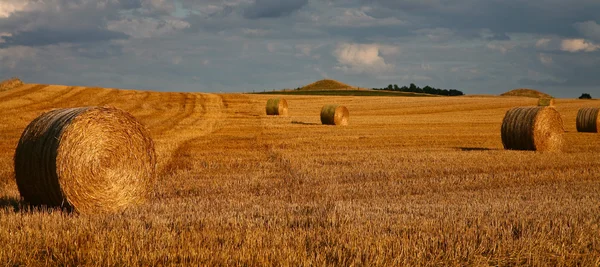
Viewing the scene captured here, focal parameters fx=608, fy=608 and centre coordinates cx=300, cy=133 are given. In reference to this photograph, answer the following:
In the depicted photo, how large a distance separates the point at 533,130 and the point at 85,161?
13.2 metres

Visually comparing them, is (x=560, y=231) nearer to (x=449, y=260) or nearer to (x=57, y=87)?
(x=449, y=260)

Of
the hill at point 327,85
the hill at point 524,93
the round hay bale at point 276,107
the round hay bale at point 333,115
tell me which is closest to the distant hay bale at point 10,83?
the round hay bale at point 276,107

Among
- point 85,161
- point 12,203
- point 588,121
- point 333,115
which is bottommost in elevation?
point 12,203

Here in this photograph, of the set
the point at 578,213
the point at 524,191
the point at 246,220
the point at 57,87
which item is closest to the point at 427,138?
the point at 524,191

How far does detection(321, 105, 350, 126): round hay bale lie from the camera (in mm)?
27922

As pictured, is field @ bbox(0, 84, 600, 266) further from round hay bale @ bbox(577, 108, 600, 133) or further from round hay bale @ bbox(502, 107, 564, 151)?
round hay bale @ bbox(577, 108, 600, 133)

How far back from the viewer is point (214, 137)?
20.9 metres

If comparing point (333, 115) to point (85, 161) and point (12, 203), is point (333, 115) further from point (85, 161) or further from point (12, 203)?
point (12, 203)

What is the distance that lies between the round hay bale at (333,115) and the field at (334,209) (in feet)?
19.7

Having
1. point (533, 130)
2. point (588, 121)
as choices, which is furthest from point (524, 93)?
point (533, 130)

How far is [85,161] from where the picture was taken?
28.3ft

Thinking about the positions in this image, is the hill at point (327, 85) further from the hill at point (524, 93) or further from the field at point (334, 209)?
the field at point (334, 209)

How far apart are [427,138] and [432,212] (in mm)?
14109

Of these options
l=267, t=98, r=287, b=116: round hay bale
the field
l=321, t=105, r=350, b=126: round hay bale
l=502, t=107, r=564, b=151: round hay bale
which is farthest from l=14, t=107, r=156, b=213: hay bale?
l=267, t=98, r=287, b=116: round hay bale
